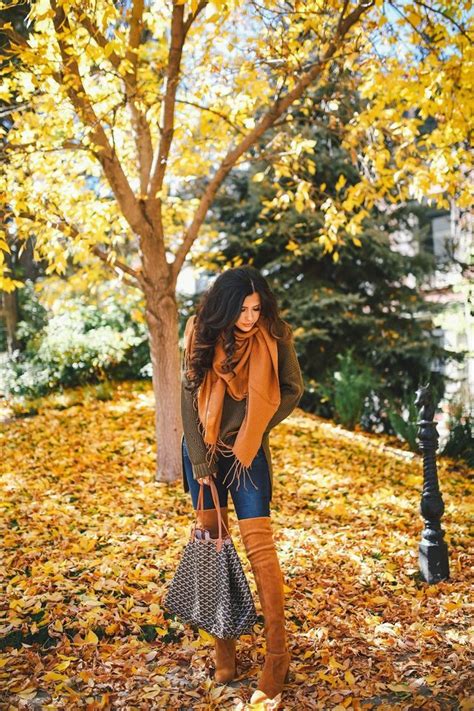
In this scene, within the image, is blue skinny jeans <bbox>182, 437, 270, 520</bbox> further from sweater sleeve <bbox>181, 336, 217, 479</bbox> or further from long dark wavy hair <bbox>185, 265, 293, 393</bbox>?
long dark wavy hair <bbox>185, 265, 293, 393</bbox>

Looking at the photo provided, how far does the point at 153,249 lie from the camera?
6.11 meters

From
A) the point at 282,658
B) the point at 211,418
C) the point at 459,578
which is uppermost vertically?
the point at 211,418

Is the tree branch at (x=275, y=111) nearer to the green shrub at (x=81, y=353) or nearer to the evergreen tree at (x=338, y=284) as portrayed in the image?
the evergreen tree at (x=338, y=284)

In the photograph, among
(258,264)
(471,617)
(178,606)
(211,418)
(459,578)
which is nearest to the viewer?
(211,418)

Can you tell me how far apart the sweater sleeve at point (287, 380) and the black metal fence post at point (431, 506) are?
152 cm

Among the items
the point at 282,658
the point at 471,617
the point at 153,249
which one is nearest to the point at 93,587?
the point at 282,658

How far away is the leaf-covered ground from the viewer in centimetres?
297

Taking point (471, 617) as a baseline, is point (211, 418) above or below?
above

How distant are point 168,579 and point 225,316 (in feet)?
7.20

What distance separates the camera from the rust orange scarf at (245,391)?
2764 mm

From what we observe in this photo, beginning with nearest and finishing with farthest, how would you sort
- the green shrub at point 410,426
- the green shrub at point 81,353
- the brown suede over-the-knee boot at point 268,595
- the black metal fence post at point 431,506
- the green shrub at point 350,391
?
the brown suede over-the-knee boot at point 268,595 → the black metal fence post at point 431,506 → the green shrub at point 410,426 → the green shrub at point 350,391 → the green shrub at point 81,353

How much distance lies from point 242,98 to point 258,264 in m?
4.11

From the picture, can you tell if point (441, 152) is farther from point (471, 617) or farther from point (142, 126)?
point (471, 617)

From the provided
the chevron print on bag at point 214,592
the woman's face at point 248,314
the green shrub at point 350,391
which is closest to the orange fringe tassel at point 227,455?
the chevron print on bag at point 214,592
